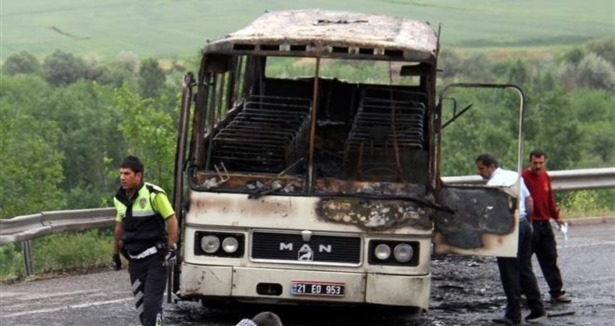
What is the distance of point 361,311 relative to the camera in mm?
12289

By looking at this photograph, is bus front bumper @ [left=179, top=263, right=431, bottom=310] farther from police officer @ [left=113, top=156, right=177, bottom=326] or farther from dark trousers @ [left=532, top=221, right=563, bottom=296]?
dark trousers @ [left=532, top=221, right=563, bottom=296]

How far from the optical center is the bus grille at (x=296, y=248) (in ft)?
35.8

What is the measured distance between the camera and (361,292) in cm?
1092

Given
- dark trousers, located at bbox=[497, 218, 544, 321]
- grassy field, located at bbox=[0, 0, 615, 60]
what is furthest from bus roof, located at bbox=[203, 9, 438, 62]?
grassy field, located at bbox=[0, 0, 615, 60]

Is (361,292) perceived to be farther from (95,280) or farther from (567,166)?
(567,166)

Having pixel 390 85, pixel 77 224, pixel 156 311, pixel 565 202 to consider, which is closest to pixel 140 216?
pixel 156 311

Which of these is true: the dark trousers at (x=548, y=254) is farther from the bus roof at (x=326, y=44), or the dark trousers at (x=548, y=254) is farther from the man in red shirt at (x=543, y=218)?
the bus roof at (x=326, y=44)

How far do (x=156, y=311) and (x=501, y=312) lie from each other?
358 centimetres

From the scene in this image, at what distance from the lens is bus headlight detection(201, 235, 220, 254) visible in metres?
10.9

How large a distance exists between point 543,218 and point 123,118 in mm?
29281

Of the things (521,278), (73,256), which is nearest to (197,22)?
(73,256)

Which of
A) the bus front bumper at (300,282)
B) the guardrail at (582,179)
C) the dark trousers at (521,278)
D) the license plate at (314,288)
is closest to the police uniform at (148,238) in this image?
the bus front bumper at (300,282)

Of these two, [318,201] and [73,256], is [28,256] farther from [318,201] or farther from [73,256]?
[318,201]

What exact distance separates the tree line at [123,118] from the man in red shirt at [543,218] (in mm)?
24364
